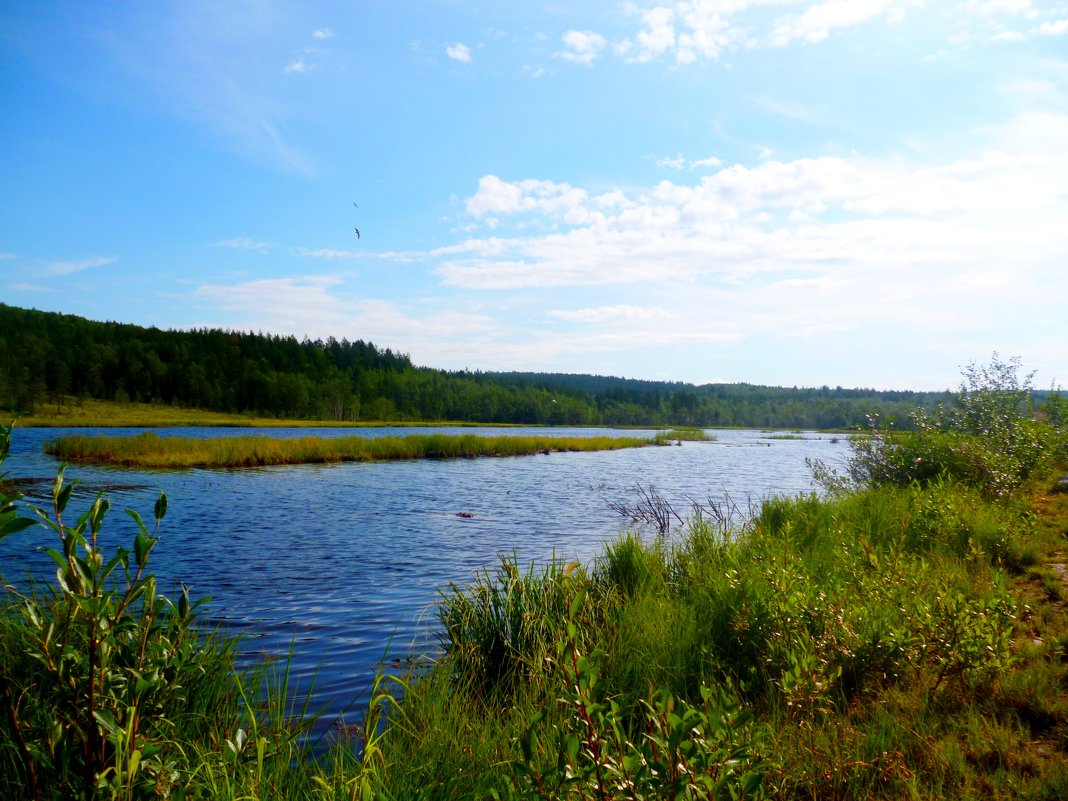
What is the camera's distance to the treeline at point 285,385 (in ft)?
386

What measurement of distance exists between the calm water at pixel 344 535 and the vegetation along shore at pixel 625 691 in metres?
1.42

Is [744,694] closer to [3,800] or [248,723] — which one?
[248,723]

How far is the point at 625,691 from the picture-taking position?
5.90m

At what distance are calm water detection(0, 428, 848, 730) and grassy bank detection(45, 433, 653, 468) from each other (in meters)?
2.49

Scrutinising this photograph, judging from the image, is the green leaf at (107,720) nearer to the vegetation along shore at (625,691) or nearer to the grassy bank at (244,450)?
the vegetation along shore at (625,691)

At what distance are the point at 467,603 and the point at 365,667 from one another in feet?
5.27

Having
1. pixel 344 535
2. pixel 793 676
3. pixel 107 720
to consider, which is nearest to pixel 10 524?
pixel 107 720

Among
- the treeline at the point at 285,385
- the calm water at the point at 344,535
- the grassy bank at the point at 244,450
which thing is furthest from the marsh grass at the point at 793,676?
the treeline at the point at 285,385

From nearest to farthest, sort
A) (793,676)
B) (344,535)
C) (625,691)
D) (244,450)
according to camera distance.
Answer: (793,676)
(625,691)
(344,535)
(244,450)

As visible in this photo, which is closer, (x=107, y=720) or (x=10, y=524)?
(x=10, y=524)

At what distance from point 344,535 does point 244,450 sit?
23.8m

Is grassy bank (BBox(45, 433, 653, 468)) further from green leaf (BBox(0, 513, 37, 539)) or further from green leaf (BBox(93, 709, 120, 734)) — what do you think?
green leaf (BBox(0, 513, 37, 539))

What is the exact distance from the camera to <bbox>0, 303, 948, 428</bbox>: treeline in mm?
117750

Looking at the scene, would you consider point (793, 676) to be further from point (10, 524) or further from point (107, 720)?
point (10, 524)
